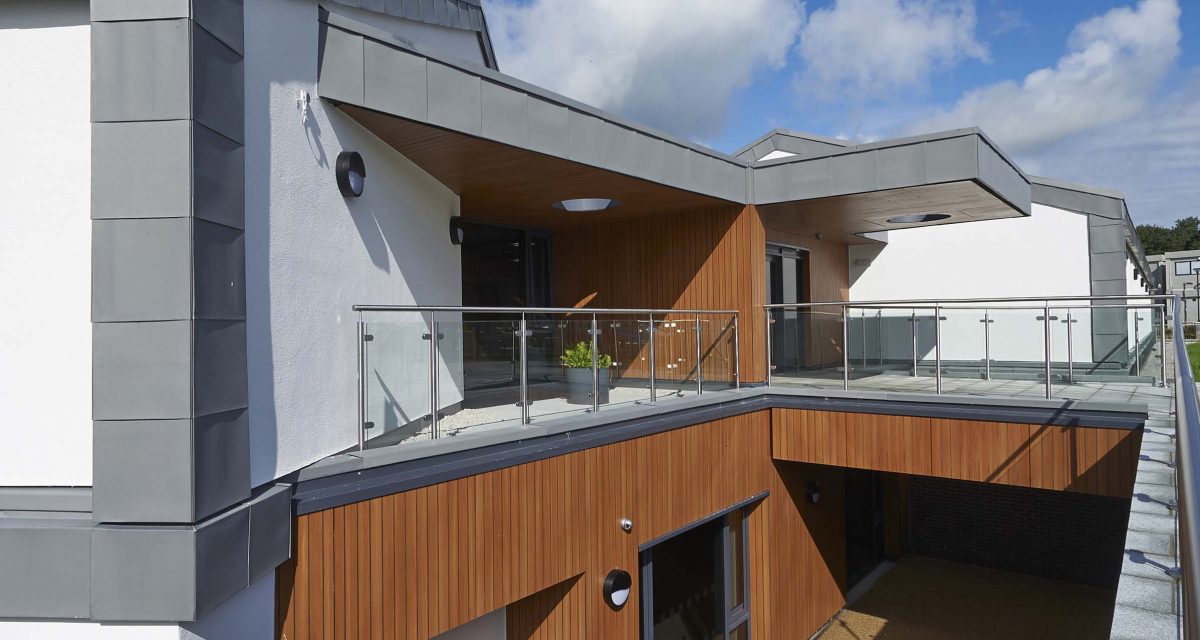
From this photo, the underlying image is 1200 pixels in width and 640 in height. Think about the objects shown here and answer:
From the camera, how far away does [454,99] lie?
599cm

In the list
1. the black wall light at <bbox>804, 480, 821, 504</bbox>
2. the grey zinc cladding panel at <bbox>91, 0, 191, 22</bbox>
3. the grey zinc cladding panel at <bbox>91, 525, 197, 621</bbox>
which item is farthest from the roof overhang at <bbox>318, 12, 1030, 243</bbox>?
the black wall light at <bbox>804, 480, 821, 504</bbox>

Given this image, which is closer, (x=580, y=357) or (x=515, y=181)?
(x=580, y=357)

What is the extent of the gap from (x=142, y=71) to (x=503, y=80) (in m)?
3.32

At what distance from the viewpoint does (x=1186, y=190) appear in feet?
319

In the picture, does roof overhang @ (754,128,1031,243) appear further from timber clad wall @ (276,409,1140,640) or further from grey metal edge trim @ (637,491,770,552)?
grey metal edge trim @ (637,491,770,552)

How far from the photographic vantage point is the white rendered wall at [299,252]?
438 cm

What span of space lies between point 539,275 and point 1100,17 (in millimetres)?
34006

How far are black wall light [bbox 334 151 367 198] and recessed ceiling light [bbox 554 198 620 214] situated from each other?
4.41 m

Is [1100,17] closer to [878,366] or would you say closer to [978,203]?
[978,203]

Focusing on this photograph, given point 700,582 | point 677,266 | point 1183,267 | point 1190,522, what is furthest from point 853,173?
point 1183,267

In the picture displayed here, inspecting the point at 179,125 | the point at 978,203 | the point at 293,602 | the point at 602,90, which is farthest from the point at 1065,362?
the point at 602,90

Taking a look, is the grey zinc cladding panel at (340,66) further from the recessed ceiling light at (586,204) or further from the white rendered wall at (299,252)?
the recessed ceiling light at (586,204)

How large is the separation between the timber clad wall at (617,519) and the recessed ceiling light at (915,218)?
4428mm

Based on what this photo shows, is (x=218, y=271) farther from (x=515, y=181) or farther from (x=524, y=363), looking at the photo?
(x=515, y=181)
